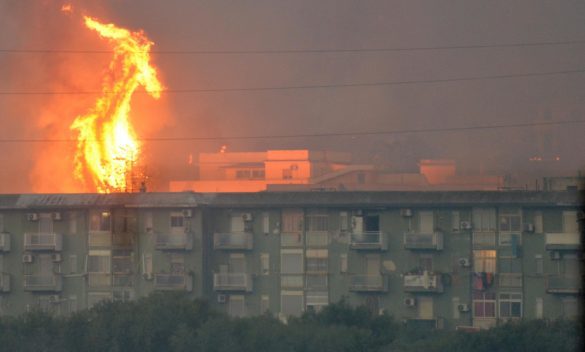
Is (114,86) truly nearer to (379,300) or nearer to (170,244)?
(170,244)

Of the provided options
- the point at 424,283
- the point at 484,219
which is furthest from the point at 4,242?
the point at 484,219

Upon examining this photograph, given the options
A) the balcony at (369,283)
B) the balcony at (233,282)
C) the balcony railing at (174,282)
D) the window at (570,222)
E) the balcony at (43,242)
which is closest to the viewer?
the window at (570,222)

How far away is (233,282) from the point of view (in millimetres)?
49438

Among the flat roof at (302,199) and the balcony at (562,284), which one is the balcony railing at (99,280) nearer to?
the flat roof at (302,199)

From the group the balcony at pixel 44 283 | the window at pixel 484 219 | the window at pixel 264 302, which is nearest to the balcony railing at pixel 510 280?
the window at pixel 484 219

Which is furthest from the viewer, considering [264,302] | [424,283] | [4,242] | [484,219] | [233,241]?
[4,242]

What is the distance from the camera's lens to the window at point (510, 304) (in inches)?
1861

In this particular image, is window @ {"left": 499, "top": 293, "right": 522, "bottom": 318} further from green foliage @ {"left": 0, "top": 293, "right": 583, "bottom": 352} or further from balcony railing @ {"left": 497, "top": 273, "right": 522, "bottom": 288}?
green foliage @ {"left": 0, "top": 293, "right": 583, "bottom": 352}

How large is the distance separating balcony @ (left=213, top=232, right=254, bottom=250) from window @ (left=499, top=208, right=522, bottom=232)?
27.9ft

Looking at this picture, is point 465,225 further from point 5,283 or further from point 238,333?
point 5,283

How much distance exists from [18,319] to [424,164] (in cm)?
5172

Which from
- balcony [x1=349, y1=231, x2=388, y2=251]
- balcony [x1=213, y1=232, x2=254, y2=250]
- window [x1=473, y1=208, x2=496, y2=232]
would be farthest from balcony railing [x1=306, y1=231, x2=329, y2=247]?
window [x1=473, y1=208, x2=496, y2=232]

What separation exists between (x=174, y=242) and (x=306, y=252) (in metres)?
4.59

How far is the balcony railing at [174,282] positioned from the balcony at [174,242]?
3.16ft
